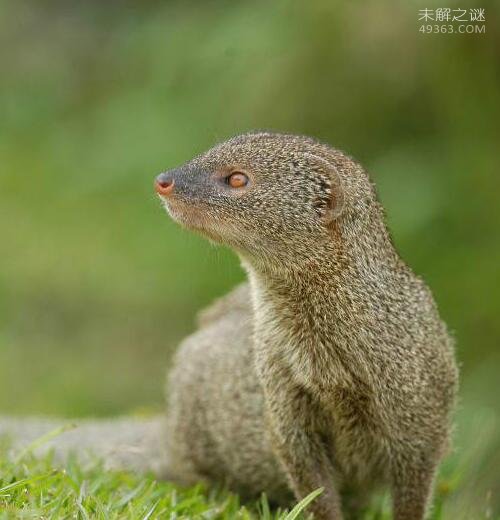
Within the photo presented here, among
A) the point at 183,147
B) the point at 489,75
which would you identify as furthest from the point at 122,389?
the point at 489,75

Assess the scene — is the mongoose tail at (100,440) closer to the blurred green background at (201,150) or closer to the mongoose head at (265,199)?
the mongoose head at (265,199)

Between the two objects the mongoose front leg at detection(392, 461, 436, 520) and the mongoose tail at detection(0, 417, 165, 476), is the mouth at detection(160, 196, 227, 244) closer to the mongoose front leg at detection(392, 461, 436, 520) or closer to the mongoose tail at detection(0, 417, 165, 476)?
the mongoose front leg at detection(392, 461, 436, 520)

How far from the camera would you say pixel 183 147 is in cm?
909

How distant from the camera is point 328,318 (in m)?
3.97

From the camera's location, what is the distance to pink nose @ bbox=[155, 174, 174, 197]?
3938mm

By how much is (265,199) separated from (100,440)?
181 centimetres

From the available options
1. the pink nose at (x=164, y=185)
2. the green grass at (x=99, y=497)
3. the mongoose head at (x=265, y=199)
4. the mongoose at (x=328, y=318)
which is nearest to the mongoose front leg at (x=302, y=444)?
the mongoose at (x=328, y=318)

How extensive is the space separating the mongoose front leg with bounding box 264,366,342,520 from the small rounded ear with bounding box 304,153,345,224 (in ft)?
2.03

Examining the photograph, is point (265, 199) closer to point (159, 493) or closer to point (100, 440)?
point (159, 493)

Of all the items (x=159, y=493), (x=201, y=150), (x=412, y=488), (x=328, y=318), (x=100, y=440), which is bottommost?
(x=412, y=488)

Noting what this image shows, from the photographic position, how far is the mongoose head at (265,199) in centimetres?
396

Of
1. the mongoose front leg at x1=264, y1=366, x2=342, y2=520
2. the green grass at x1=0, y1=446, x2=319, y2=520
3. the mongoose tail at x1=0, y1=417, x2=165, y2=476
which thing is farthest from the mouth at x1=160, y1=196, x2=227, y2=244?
the mongoose tail at x1=0, y1=417, x2=165, y2=476

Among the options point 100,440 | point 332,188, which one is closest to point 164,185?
point 332,188

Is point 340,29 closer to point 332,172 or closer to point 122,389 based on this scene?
point 122,389
